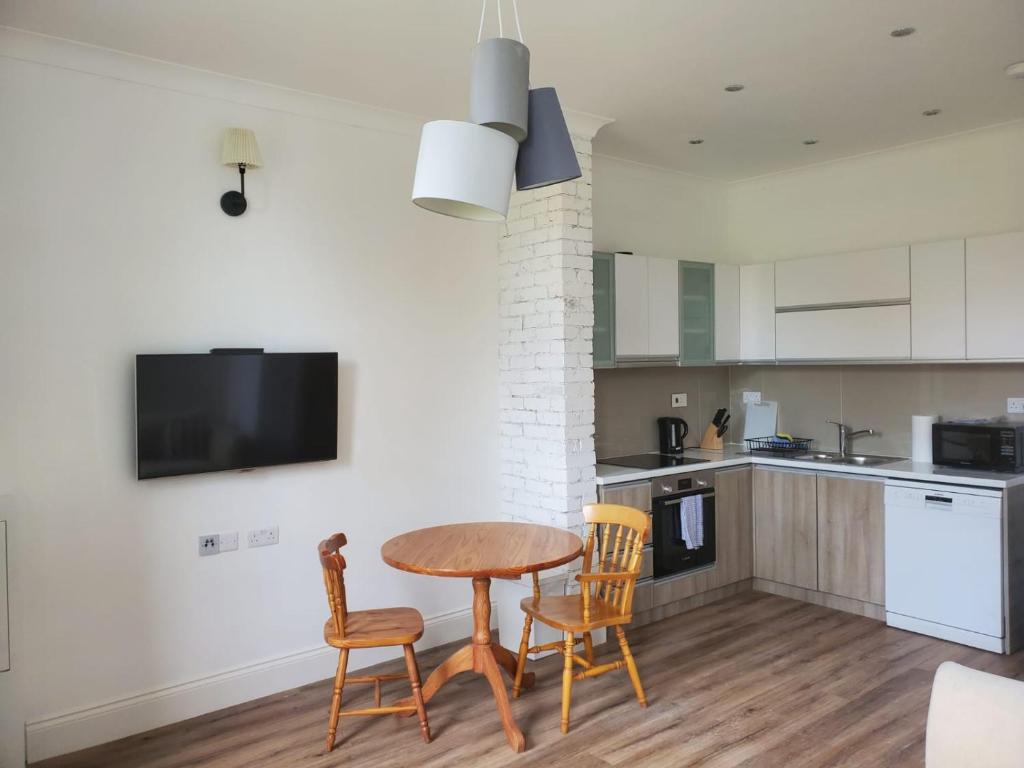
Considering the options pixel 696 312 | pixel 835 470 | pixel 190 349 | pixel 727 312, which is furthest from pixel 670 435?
pixel 190 349

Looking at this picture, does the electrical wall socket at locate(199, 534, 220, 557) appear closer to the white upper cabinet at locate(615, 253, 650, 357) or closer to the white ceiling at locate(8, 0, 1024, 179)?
the white ceiling at locate(8, 0, 1024, 179)

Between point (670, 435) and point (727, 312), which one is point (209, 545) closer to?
point (670, 435)

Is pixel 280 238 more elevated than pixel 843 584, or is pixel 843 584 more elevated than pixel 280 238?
pixel 280 238

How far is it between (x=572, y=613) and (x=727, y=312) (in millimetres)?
2872

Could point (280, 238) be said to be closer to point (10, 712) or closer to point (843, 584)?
point (10, 712)

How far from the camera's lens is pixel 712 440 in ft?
18.4

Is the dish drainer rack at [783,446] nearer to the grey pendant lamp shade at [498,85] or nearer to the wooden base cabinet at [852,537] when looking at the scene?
the wooden base cabinet at [852,537]

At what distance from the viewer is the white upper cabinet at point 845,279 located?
188 inches

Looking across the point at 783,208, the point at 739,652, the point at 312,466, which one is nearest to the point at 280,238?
the point at 312,466

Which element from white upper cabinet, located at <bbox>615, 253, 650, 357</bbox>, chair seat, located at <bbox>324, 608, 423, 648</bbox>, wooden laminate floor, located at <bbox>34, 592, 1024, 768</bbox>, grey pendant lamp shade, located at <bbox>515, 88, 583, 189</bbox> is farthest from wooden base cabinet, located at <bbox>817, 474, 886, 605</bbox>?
grey pendant lamp shade, located at <bbox>515, 88, 583, 189</bbox>

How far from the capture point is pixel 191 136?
3.55 meters

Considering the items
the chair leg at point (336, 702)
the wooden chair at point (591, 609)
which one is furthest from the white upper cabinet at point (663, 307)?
the chair leg at point (336, 702)

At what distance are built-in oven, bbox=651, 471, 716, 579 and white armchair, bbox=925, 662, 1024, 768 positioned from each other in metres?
2.79

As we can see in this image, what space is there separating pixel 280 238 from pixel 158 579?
171 centimetres
